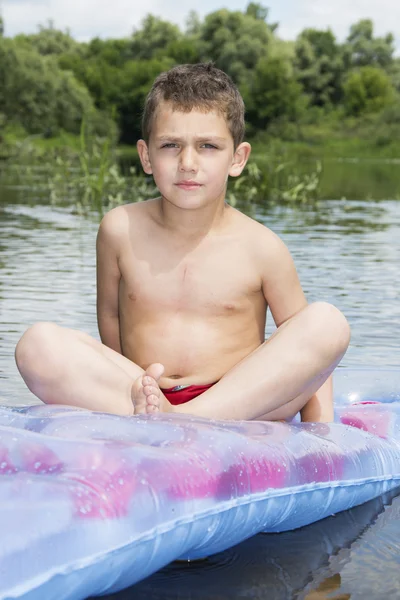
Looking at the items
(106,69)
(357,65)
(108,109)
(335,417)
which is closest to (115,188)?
(335,417)

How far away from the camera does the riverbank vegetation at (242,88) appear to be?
2852 cm

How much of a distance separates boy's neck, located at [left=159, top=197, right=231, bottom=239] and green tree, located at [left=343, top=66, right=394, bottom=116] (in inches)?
2141

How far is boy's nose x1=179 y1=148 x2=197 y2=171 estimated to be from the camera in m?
2.67

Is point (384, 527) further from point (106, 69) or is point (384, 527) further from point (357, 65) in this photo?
point (357, 65)

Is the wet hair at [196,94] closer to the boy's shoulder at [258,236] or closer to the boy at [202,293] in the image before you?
the boy at [202,293]

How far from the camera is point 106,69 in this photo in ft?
168

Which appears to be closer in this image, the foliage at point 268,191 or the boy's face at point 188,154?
the boy's face at point 188,154

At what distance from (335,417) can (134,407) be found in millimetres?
749

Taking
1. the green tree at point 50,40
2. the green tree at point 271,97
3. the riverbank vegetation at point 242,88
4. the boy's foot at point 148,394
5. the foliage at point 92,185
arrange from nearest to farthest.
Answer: the boy's foot at point 148,394 → the foliage at point 92,185 → the riverbank vegetation at point 242,88 → the green tree at point 271,97 → the green tree at point 50,40

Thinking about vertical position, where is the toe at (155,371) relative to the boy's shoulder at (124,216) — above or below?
below

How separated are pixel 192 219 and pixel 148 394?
1.90 feet

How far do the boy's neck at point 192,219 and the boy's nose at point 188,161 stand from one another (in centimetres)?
16

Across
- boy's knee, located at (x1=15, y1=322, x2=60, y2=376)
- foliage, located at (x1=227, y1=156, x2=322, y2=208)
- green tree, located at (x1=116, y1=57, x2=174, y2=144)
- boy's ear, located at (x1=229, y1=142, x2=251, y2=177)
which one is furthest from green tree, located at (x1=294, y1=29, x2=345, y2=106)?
boy's knee, located at (x1=15, y1=322, x2=60, y2=376)

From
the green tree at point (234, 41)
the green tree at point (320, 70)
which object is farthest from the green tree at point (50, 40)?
the green tree at point (320, 70)
